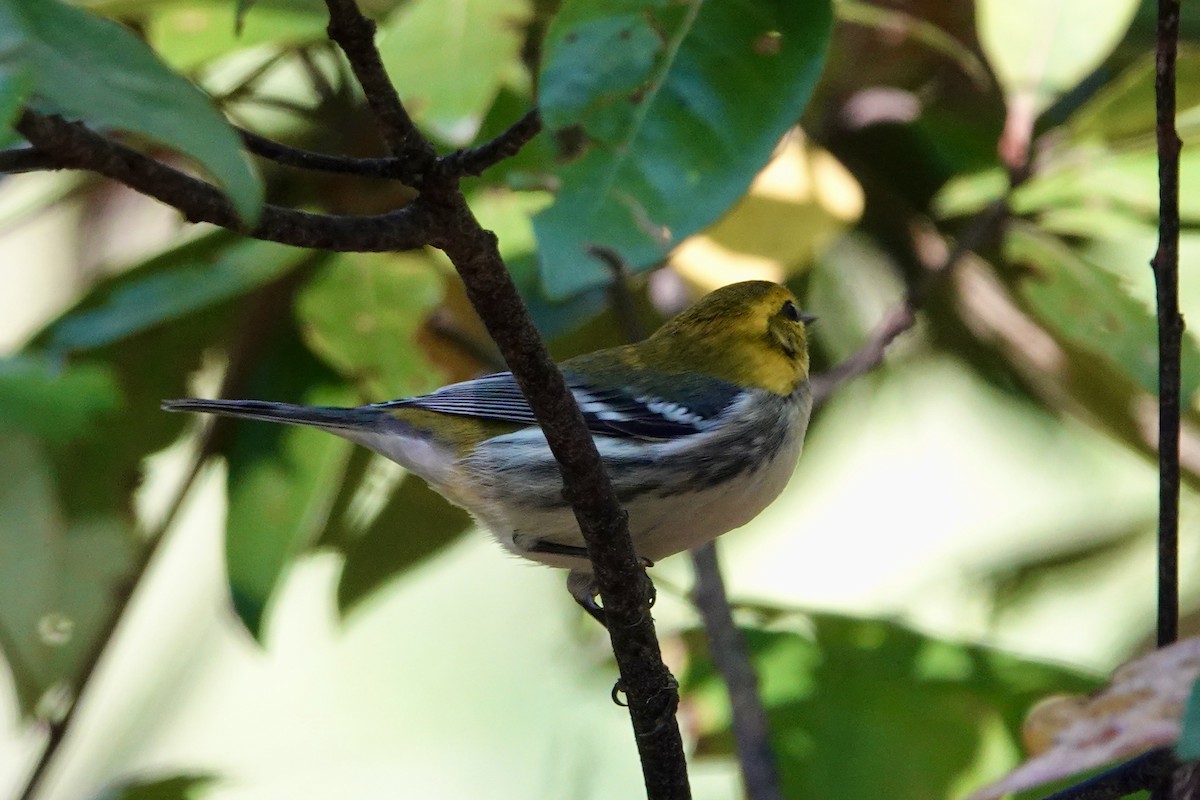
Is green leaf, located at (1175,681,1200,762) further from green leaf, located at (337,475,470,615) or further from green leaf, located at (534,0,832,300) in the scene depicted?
green leaf, located at (337,475,470,615)

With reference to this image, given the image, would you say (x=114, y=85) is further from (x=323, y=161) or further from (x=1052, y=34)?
(x=1052, y=34)

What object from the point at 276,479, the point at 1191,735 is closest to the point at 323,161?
the point at 1191,735

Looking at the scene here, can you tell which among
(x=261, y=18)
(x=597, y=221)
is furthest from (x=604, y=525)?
(x=261, y=18)

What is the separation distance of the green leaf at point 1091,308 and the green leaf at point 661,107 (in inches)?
26.0

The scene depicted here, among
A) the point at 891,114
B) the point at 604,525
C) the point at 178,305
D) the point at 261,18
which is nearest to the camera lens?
the point at 604,525

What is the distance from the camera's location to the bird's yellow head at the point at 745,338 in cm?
199

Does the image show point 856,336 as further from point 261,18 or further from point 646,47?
point 261,18

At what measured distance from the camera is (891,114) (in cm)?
255

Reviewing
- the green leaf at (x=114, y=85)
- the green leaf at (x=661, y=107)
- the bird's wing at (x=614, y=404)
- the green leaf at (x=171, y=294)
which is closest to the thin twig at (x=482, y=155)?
the green leaf at (x=114, y=85)

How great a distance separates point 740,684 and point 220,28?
1.42m

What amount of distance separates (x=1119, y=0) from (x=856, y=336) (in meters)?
0.85

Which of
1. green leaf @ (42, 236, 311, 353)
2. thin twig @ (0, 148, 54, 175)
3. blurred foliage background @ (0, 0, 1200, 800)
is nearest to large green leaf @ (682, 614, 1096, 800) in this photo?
blurred foliage background @ (0, 0, 1200, 800)

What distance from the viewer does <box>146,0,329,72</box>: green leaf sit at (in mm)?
2119

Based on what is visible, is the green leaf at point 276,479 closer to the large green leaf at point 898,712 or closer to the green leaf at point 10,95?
the large green leaf at point 898,712
